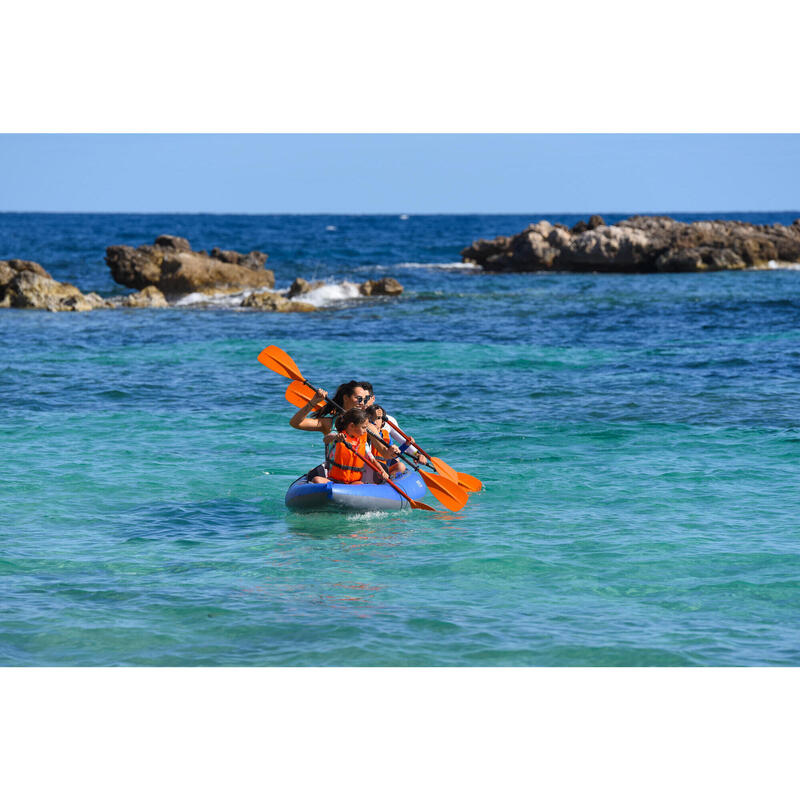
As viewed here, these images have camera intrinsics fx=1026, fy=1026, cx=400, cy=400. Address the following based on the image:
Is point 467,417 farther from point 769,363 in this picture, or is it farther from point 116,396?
point 769,363

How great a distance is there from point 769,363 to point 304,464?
12401 mm

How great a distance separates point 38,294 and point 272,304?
24.2 feet

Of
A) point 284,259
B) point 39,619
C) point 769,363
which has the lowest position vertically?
point 39,619

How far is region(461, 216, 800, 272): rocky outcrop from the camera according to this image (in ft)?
162

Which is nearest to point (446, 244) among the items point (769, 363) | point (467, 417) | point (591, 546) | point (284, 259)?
point (284, 259)

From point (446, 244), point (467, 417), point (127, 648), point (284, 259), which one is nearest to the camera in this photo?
point (127, 648)

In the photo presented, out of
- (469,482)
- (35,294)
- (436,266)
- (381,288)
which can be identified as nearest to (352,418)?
(469,482)

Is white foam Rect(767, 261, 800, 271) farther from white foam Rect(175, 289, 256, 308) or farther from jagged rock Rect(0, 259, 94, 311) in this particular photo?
jagged rock Rect(0, 259, 94, 311)

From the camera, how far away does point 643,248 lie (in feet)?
162

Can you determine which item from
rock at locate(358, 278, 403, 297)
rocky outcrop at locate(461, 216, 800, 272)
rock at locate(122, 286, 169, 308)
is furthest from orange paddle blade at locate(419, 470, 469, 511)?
rocky outcrop at locate(461, 216, 800, 272)

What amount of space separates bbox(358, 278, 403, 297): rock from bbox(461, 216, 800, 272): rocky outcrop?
14805 millimetres

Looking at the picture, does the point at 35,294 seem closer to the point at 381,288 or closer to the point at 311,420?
the point at 381,288

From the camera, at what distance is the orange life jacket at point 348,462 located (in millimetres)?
11102

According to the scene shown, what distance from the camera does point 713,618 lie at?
27.9ft
